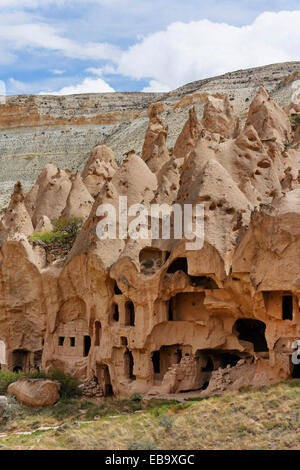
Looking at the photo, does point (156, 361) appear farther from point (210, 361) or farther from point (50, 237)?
point (50, 237)

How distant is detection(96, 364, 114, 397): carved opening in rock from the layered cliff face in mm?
42

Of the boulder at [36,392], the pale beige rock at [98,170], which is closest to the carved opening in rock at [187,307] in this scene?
the boulder at [36,392]

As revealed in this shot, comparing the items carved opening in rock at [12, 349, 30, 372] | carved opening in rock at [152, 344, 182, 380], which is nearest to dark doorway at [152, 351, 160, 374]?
carved opening in rock at [152, 344, 182, 380]

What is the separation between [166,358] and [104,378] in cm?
301

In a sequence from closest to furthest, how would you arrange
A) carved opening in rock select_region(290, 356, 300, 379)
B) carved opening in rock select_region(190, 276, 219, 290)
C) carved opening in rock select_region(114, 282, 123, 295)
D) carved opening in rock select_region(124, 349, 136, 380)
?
carved opening in rock select_region(290, 356, 300, 379)
carved opening in rock select_region(190, 276, 219, 290)
carved opening in rock select_region(124, 349, 136, 380)
carved opening in rock select_region(114, 282, 123, 295)

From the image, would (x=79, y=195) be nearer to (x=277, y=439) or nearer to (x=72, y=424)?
(x=72, y=424)

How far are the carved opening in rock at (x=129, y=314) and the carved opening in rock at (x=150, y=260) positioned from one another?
6.02ft

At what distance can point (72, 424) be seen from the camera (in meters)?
24.0

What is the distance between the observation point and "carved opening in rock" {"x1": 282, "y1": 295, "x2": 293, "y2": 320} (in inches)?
997

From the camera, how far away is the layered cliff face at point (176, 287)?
2456 cm

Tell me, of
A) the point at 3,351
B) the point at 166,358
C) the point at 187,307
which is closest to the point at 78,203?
the point at 3,351

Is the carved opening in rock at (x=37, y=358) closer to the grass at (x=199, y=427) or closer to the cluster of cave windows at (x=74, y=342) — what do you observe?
the cluster of cave windows at (x=74, y=342)

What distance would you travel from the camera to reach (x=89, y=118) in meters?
108

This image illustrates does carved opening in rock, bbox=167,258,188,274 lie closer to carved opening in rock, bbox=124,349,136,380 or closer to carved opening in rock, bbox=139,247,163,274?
carved opening in rock, bbox=139,247,163,274
